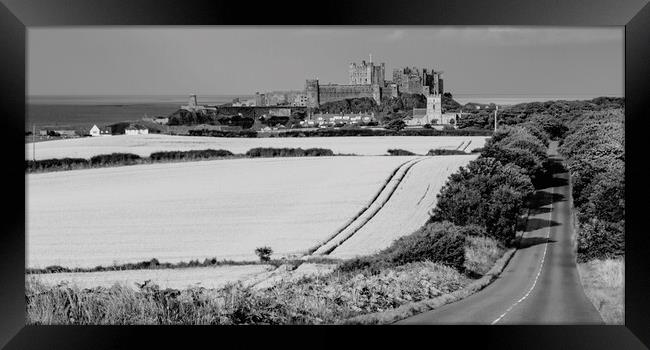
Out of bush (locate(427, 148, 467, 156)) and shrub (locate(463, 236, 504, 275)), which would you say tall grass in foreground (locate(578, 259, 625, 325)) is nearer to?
shrub (locate(463, 236, 504, 275))

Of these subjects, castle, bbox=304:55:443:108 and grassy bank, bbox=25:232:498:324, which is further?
castle, bbox=304:55:443:108

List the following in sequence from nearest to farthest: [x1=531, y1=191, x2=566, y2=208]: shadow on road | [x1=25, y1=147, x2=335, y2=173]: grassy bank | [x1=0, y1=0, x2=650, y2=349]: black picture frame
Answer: [x1=0, y1=0, x2=650, y2=349]: black picture frame → [x1=531, y1=191, x2=566, y2=208]: shadow on road → [x1=25, y1=147, x2=335, y2=173]: grassy bank

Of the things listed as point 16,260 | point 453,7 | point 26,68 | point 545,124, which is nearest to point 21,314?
point 16,260

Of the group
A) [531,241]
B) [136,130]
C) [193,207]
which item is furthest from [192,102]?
[531,241]

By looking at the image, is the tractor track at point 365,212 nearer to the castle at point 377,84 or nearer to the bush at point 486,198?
the bush at point 486,198

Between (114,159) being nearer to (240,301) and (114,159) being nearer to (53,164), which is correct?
(53,164)

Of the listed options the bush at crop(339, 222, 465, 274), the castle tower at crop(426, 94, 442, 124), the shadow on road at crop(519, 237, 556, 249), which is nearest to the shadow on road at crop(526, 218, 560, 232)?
the shadow on road at crop(519, 237, 556, 249)

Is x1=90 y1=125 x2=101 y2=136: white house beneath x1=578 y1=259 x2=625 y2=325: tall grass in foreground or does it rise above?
above
